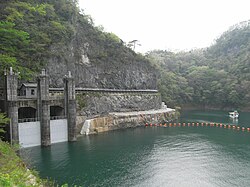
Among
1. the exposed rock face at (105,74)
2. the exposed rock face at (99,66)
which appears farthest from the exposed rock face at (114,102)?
the exposed rock face at (99,66)

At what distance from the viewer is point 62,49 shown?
46656mm

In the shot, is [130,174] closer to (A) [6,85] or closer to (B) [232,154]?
(B) [232,154]

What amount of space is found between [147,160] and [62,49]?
28904 millimetres

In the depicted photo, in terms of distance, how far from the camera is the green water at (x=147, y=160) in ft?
72.6

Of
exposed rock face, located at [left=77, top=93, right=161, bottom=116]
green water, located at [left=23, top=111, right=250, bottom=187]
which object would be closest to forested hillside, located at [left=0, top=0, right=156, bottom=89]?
exposed rock face, located at [left=77, top=93, right=161, bottom=116]

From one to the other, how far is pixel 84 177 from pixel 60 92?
2170cm

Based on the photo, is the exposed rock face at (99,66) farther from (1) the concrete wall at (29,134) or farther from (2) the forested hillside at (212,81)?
(2) the forested hillside at (212,81)

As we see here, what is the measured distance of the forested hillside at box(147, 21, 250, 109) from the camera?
8606cm

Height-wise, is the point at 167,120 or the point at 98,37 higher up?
the point at 98,37

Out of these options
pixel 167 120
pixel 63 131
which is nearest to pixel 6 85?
pixel 63 131

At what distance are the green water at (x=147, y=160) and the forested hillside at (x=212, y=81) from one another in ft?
142

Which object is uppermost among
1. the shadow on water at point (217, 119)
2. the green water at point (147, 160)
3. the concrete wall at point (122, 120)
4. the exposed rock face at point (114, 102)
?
the exposed rock face at point (114, 102)

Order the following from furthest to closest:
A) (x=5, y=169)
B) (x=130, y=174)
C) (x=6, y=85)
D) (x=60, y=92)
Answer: (x=60, y=92), (x=6, y=85), (x=130, y=174), (x=5, y=169)

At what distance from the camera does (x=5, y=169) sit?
51.8 ft
